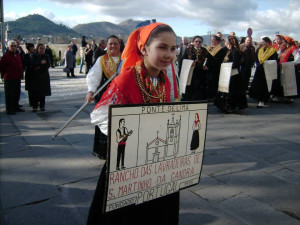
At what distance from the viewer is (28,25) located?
148m

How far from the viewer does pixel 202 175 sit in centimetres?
362

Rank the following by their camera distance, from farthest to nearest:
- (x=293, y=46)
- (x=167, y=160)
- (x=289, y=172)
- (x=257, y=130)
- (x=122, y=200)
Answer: (x=293, y=46)
(x=257, y=130)
(x=289, y=172)
(x=167, y=160)
(x=122, y=200)

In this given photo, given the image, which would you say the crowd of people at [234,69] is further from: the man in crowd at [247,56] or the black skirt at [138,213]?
the black skirt at [138,213]

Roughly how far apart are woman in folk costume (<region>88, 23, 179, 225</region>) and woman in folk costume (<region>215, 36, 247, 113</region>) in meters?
5.82

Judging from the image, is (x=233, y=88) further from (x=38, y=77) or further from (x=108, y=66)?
(x=38, y=77)

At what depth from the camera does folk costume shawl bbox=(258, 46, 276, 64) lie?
8202mm

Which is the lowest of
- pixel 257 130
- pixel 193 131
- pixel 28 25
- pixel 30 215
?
pixel 30 215

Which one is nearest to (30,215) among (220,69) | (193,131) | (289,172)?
(193,131)

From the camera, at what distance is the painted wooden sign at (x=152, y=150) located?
1.40 meters

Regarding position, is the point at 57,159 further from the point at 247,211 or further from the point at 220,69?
the point at 220,69

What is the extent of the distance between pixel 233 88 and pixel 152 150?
6.40 meters

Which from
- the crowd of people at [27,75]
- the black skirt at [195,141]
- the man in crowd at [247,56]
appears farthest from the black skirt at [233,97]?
the black skirt at [195,141]

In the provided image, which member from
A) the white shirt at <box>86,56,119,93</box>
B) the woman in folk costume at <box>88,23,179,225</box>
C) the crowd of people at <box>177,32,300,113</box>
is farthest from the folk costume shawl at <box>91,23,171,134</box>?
the crowd of people at <box>177,32,300,113</box>

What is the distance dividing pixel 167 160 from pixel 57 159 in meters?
3.04
